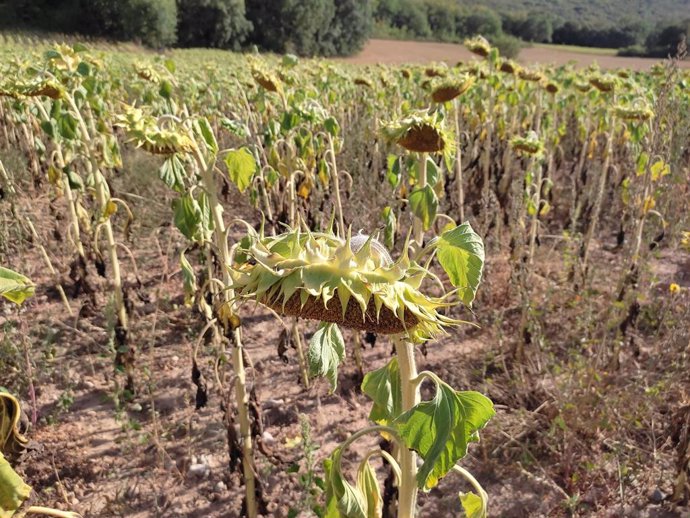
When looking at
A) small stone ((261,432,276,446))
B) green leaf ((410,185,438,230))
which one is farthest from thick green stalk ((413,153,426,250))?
small stone ((261,432,276,446))

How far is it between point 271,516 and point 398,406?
4.38 ft

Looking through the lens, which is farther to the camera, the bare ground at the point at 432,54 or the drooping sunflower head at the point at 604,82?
the bare ground at the point at 432,54

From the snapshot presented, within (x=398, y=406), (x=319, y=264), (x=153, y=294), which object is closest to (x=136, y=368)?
(x=153, y=294)

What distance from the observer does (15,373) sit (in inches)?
109

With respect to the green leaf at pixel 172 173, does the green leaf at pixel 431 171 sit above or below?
below

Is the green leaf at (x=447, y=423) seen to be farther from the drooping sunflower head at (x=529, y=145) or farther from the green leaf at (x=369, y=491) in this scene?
the drooping sunflower head at (x=529, y=145)

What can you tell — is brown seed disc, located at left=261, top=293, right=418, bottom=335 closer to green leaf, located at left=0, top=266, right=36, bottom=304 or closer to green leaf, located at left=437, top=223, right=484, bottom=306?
green leaf, located at left=437, top=223, right=484, bottom=306

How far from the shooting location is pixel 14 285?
2.45 ft

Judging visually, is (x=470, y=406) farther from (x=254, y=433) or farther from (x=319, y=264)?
(x=254, y=433)

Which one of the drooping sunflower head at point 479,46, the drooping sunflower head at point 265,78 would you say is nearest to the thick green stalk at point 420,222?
the drooping sunflower head at point 265,78

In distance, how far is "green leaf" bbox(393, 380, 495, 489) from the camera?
2.97ft

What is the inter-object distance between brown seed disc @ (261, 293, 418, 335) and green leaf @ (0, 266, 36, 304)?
0.34 m

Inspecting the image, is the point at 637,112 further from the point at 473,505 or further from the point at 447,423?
the point at 447,423

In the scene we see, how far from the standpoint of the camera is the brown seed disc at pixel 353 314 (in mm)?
896
